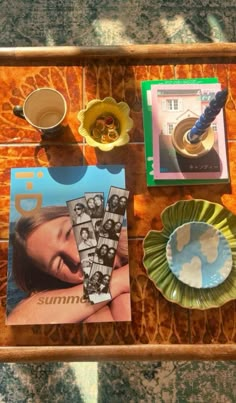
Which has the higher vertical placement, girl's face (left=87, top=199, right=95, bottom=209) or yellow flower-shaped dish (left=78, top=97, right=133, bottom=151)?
yellow flower-shaped dish (left=78, top=97, right=133, bottom=151)

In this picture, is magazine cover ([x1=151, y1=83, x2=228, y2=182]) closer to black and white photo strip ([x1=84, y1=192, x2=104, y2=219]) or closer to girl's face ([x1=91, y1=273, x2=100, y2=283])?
black and white photo strip ([x1=84, y1=192, x2=104, y2=219])

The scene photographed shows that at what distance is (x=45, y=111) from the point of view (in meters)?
0.92

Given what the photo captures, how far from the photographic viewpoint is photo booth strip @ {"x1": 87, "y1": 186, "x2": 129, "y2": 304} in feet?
2.74

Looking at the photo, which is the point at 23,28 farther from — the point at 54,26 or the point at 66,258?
the point at 66,258

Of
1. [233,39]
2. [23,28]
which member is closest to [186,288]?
[233,39]

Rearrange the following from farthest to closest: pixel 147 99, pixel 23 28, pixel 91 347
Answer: pixel 23 28
pixel 147 99
pixel 91 347

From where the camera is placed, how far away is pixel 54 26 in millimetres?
1484

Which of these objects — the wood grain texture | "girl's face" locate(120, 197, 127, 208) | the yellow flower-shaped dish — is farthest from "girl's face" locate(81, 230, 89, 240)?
the wood grain texture

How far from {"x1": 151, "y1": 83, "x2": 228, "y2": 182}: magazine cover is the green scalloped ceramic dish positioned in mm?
78

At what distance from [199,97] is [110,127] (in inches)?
9.1

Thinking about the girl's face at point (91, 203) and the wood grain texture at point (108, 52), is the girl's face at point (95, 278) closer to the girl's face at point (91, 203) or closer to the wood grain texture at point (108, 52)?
the girl's face at point (91, 203)

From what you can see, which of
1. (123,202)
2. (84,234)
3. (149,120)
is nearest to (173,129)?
(149,120)

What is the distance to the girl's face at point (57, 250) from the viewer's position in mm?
842

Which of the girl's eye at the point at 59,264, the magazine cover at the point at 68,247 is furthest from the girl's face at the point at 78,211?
the girl's eye at the point at 59,264
